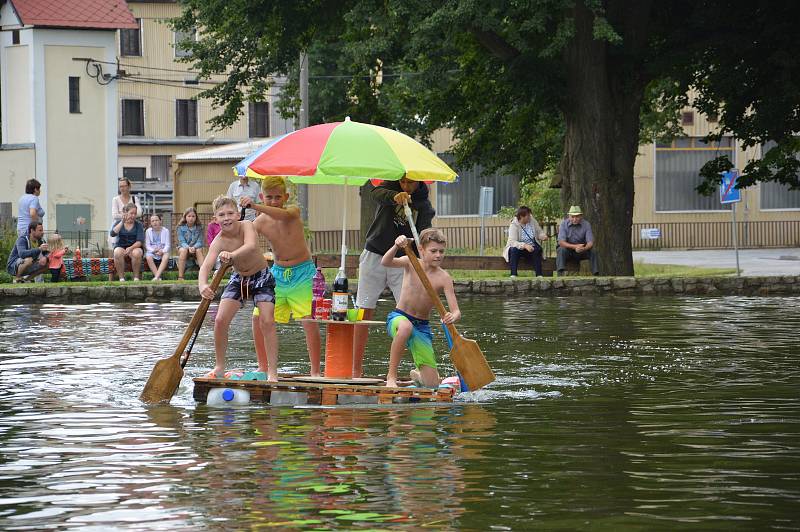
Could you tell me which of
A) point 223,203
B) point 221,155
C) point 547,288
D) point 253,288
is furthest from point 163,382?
point 221,155

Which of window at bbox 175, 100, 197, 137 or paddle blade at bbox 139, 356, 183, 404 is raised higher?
window at bbox 175, 100, 197, 137

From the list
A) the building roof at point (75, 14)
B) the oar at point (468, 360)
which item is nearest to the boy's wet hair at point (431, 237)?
the oar at point (468, 360)

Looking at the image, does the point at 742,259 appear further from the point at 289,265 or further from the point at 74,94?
the point at 289,265

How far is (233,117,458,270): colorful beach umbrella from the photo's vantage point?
13117 millimetres

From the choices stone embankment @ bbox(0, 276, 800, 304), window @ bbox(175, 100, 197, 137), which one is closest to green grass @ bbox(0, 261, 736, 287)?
stone embankment @ bbox(0, 276, 800, 304)

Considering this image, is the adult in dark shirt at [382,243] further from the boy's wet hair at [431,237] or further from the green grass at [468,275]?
the green grass at [468,275]

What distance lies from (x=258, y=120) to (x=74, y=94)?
92.6ft

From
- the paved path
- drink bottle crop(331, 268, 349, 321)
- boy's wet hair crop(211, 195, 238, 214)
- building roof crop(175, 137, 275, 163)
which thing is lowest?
the paved path

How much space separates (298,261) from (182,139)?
65.7 m

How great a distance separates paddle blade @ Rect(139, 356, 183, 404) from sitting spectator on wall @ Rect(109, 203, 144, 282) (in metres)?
16.3

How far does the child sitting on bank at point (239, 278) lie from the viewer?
522 inches

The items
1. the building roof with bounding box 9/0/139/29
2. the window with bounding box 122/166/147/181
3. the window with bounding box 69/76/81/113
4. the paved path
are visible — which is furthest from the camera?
the window with bounding box 122/166/147/181

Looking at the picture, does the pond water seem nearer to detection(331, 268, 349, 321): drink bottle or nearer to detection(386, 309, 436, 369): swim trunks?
detection(386, 309, 436, 369): swim trunks

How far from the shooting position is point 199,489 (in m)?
8.85
